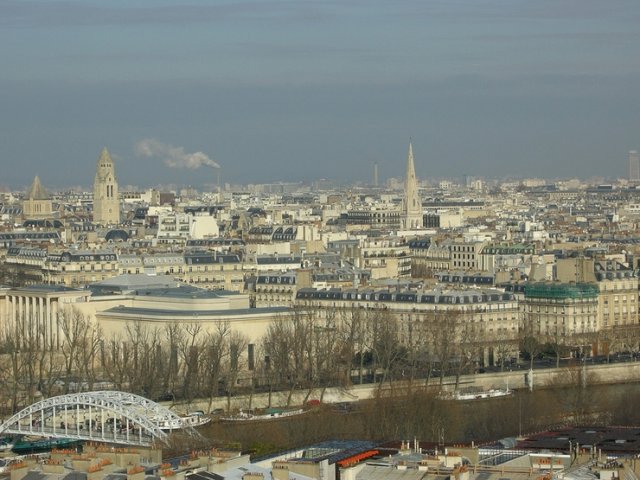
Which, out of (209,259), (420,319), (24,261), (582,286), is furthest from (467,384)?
(24,261)

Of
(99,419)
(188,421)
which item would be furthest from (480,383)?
(99,419)

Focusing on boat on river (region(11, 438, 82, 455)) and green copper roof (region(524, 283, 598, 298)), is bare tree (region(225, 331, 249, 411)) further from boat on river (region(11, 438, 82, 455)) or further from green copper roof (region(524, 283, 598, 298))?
green copper roof (region(524, 283, 598, 298))

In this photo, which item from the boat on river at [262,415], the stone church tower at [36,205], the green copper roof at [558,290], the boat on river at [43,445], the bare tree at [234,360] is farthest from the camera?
the stone church tower at [36,205]

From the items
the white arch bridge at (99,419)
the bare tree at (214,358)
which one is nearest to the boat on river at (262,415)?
the bare tree at (214,358)

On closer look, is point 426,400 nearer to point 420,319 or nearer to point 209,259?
point 420,319

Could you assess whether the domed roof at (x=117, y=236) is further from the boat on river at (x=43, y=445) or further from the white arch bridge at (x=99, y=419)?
the boat on river at (x=43, y=445)

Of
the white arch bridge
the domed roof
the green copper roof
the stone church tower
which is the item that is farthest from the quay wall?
the stone church tower
